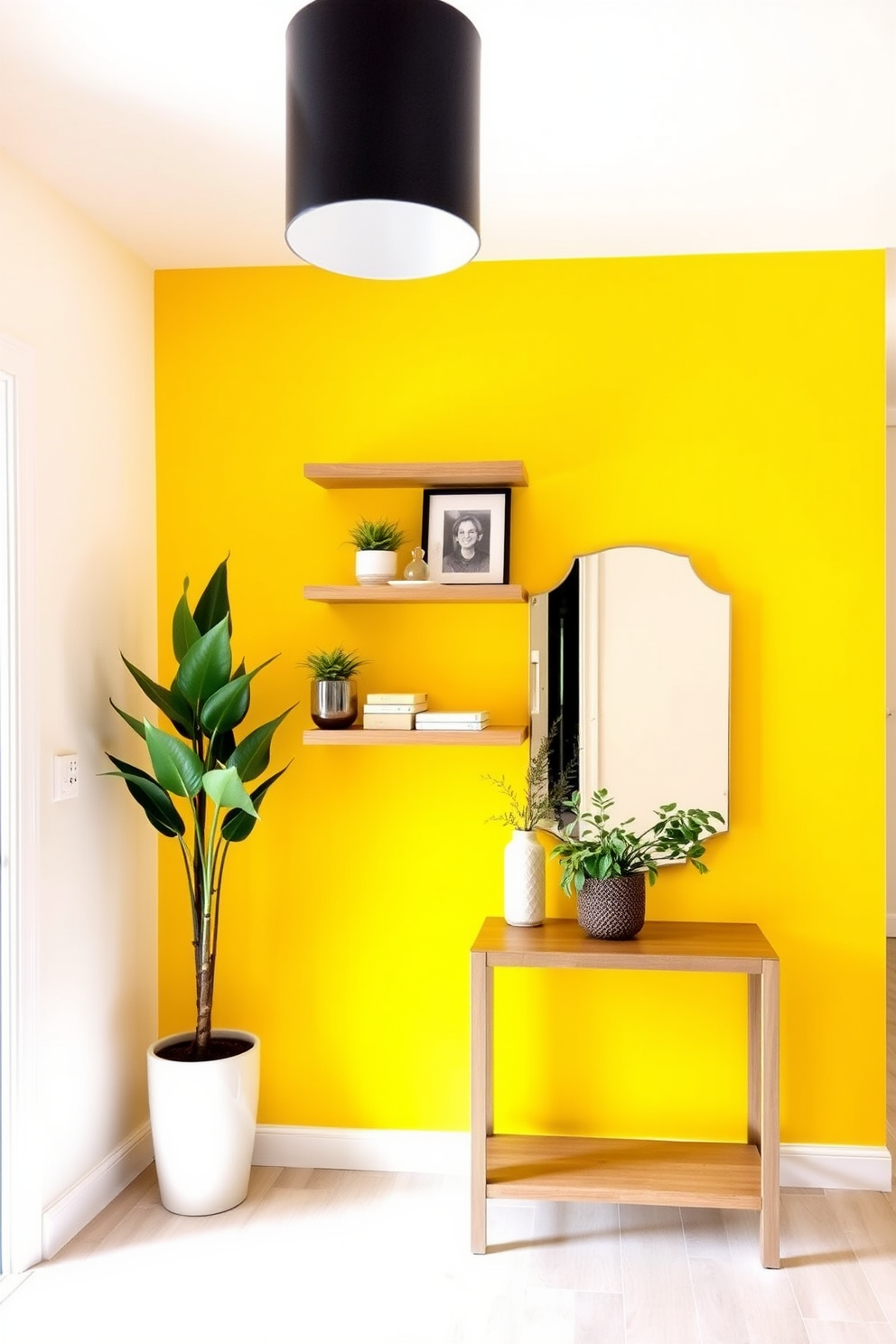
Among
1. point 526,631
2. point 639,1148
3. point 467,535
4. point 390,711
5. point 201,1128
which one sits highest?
point 467,535

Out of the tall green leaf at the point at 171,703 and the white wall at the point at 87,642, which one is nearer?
the white wall at the point at 87,642

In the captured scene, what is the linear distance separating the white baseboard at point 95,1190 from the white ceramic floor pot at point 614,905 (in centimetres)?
146

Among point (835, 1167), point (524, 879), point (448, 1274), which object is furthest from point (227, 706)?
point (835, 1167)

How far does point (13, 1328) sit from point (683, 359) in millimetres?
2898

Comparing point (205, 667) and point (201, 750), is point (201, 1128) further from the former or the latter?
point (205, 667)

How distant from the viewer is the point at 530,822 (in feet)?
10.3

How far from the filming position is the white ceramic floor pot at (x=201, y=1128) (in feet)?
9.65

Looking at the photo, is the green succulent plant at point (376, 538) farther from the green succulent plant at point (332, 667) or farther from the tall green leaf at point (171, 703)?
the tall green leaf at point (171, 703)

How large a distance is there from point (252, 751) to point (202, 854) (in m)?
0.32

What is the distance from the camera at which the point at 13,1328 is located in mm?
2461

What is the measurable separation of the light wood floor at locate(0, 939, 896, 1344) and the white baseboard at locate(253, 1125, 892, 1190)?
6cm

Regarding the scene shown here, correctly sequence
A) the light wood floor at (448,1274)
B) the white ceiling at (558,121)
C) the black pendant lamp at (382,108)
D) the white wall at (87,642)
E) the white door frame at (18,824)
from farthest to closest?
the white wall at (87,642) < the white door frame at (18,824) < the light wood floor at (448,1274) < the white ceiling at (558,121) < the black pendant lamp at (382,108)

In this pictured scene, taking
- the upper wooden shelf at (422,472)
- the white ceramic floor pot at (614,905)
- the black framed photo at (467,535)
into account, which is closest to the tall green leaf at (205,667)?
the upper wooden shelf at (422,472)

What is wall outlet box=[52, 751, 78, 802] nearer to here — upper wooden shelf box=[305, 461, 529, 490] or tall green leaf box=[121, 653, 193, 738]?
tall green leaf box=[121, 653, 193, 738]
